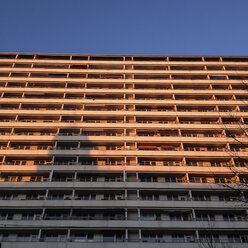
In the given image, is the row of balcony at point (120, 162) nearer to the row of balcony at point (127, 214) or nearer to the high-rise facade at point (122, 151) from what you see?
the high-rise facade at point (122, 151)

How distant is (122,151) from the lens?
127ft

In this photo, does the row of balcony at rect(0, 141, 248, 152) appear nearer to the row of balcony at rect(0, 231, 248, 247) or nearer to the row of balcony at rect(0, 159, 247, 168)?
the row of balcony at rect(0, 159, 247, 168)

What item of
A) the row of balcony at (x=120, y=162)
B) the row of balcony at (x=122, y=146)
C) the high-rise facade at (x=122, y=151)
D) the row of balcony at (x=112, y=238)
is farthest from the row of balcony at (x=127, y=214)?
the row of balcony at (x=122, y=146)

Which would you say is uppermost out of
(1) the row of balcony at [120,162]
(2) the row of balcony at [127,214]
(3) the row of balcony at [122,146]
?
(3) the row of balcony at [122,146]

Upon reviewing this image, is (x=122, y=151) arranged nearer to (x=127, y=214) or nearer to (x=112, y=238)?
(x=127, y=214)

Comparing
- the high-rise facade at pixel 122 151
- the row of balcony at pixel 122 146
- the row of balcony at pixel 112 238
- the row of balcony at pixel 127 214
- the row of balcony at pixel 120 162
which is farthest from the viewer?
the row of balcony at pixel 122 146

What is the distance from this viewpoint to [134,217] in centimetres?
3378

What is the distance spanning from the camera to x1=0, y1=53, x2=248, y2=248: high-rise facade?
107 ft

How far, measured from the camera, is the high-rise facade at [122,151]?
3253cm

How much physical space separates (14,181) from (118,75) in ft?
81.1

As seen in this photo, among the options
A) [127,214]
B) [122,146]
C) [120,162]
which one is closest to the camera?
[127,214]

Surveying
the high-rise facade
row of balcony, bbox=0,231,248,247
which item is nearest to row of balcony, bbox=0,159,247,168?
the high-rise facade

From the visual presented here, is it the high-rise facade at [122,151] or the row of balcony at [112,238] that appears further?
the high-rise facade at [122,151]

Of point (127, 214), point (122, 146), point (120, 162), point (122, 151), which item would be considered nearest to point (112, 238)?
point (127, 214)
